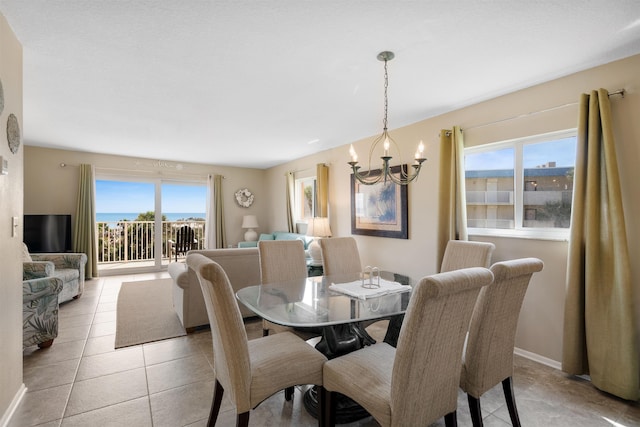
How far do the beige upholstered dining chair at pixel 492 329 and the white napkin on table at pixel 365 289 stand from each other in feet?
2.19

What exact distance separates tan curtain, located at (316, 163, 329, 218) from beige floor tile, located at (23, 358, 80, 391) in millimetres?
3663

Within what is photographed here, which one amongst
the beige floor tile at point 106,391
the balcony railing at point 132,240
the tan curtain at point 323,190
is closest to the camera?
the beige floor tile at point 106,391

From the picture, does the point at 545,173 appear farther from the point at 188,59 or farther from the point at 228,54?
the point at 188,59

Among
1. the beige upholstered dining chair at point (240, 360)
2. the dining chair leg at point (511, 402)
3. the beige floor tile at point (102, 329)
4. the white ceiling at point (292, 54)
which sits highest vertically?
the white ceiling at point (292, 54)

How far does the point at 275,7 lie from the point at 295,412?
2.45m

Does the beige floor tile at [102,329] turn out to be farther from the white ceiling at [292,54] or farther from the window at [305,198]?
the window at [305,198]

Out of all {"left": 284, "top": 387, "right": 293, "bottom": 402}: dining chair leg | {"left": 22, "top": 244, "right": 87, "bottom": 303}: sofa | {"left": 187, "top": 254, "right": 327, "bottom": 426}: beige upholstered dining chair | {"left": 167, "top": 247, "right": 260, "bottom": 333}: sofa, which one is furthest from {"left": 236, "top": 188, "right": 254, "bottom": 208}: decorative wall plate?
{"left": 187, "top": 254, "right": 327, "bottom": 426}: beige upholstered dining chair

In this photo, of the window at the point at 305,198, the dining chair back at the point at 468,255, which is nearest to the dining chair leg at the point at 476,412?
the dining chair back at the point at 468,255

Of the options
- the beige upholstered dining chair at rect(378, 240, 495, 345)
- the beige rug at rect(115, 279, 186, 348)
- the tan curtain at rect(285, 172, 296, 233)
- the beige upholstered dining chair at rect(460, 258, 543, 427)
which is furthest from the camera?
the tan curtain at rect(285, 172, 296, 233)

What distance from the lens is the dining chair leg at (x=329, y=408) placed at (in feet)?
5.21

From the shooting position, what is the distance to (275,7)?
68.8 inches

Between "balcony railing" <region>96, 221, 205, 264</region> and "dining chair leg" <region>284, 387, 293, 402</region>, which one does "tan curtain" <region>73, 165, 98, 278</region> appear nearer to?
"balcony railing" <region>96, 221, 205, 264</region>

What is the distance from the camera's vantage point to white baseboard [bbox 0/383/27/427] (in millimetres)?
1799

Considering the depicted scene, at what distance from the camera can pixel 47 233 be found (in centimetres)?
531
